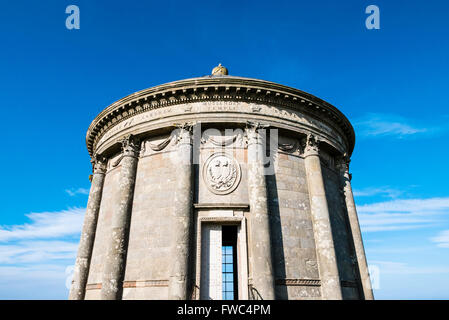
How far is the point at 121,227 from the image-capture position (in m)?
13.5

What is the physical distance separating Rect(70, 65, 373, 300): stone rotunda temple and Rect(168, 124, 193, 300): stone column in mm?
45

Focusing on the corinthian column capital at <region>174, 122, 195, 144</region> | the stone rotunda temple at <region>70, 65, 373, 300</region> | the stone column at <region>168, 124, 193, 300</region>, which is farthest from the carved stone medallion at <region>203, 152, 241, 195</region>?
the corinthian column capital at <region>174, 122, 195, 144</region>

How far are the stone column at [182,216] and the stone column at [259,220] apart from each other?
2737 mm

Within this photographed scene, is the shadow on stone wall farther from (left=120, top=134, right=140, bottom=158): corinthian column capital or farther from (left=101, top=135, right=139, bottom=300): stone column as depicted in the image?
(left=120, top=134, right=140, bottom=158): corinthian column capital

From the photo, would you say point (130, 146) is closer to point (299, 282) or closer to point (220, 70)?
point (220, 70)

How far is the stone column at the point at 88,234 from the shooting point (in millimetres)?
14742

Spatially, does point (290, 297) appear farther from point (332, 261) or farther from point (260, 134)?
point (260, 134)

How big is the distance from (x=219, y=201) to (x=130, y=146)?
5742 millimetres

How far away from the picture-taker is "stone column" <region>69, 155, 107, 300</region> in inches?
580

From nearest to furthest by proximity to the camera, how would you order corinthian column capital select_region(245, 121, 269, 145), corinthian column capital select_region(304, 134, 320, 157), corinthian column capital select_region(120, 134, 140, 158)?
corinthian column capital select_region(245, 121, 269, 145)
corinthian column capital select_region(120, 134, 140, 158)
corinthian column capital select_region(304, 134, 320, 157)

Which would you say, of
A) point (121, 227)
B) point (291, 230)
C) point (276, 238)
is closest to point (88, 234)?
point (121, 227)

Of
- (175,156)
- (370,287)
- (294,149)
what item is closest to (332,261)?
(370,287)

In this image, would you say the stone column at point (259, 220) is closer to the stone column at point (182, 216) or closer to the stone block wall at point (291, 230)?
the stone block wall at point (291, 230)

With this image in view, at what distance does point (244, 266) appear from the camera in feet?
39.8
